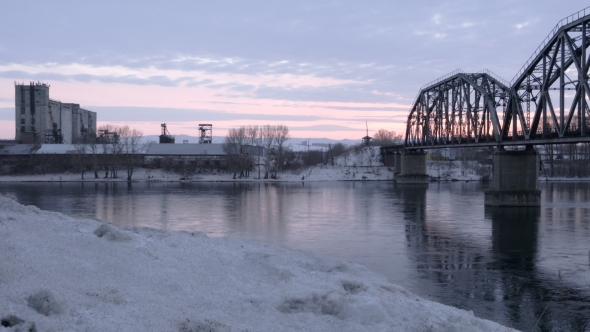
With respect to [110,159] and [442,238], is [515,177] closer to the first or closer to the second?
[442,238]

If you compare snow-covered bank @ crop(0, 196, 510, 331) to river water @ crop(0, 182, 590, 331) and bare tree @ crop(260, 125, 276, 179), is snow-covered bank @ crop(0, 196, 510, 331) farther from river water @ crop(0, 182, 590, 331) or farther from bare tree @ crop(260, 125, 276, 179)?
bare tree @ crop(260, 125, 276, 179)

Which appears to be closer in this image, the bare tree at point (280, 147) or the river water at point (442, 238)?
the river water at point (442, 238)

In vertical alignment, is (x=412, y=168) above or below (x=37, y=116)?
below

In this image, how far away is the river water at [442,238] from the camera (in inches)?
682

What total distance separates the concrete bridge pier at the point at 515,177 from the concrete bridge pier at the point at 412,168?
42122mm

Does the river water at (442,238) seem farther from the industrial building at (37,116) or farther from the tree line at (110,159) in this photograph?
the industrial building at (37,116)

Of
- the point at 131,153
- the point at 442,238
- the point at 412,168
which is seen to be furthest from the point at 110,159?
the point at 442,238

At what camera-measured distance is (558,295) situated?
18.0 m

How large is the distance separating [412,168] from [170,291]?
298ft

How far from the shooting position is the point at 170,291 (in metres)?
10.7

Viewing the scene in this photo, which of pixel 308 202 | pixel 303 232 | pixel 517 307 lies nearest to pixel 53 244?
pixel 517 307

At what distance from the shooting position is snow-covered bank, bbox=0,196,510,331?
343 inches

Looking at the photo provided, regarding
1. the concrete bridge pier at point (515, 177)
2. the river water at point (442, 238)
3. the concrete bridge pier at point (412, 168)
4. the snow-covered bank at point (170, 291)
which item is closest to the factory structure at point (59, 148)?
the concrete bridge pier at point (412, 168)

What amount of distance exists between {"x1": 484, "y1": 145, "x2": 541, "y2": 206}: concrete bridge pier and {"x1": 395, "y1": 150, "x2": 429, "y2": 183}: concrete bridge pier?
138ft
